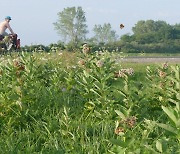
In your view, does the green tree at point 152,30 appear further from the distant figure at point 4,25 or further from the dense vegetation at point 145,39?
the distant figure at point 4,25

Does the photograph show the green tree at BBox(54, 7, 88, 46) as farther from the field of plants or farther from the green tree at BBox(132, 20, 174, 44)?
the field of plants

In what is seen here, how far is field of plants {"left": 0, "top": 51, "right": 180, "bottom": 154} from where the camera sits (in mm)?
A: 3742

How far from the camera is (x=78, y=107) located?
482 centimetres

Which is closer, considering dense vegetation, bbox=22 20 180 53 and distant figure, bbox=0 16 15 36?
distant figure, bbox=0 16 15 36

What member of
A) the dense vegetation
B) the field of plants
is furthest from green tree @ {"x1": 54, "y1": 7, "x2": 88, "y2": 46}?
the field of plants

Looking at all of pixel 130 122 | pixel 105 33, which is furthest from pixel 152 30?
pixel 130 122

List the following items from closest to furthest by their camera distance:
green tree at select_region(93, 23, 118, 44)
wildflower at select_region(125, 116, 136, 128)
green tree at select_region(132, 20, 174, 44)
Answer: wildflower at select_region(125, 116, 136, 128) < green tree at select_region(93, 23, 118, 44) < green tree at select_region(132, 20, 174, 44)

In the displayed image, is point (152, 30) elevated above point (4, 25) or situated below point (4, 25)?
below

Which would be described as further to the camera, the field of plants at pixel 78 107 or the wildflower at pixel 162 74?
the wildflower at pixel 162 74

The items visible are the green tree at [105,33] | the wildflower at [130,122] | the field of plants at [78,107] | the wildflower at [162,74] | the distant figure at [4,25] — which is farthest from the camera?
the green tree at [105,33]

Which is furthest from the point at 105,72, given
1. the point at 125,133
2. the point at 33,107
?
the point at 125,133

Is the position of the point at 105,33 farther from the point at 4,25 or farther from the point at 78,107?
the point at 78,107

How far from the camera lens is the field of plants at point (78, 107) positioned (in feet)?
12.3

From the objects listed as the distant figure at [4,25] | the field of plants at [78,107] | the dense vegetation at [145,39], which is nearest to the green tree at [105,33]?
the dense vegetation at [145,39]
